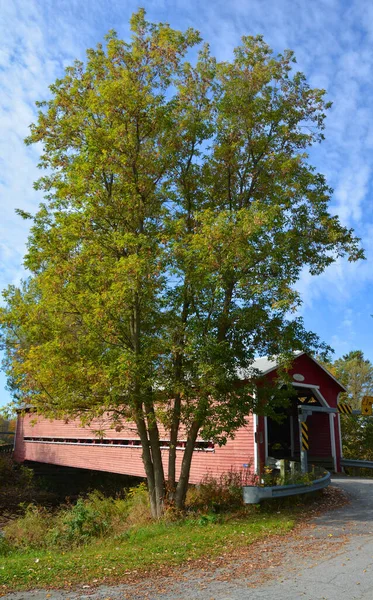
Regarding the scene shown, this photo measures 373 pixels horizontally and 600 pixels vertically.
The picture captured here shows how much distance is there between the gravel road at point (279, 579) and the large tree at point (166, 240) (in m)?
3.12

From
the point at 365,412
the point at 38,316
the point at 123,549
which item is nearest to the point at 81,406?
the point at 38,316

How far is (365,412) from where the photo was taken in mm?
14508

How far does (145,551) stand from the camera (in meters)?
7.28

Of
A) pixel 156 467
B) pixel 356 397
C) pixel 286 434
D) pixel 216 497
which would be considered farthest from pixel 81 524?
pixel 356 397

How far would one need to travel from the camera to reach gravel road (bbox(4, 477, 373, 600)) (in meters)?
5.09

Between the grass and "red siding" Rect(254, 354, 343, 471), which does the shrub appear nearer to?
the grass

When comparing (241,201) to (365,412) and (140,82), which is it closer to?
(140,82)

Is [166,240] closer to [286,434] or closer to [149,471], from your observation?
[149,471]

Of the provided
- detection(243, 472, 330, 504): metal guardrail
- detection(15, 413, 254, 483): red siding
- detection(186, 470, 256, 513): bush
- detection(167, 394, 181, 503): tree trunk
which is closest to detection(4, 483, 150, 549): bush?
detection(167, 394, 181, 503): tree trunk

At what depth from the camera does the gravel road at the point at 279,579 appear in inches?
201

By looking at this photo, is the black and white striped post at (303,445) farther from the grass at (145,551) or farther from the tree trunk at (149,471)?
the tree trunk at (149,471)

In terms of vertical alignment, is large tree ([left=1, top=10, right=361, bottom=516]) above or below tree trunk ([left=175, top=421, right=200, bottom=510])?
above

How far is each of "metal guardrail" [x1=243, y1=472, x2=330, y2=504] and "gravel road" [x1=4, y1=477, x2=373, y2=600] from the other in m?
1.98

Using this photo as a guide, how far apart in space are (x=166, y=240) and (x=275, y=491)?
5.52m
